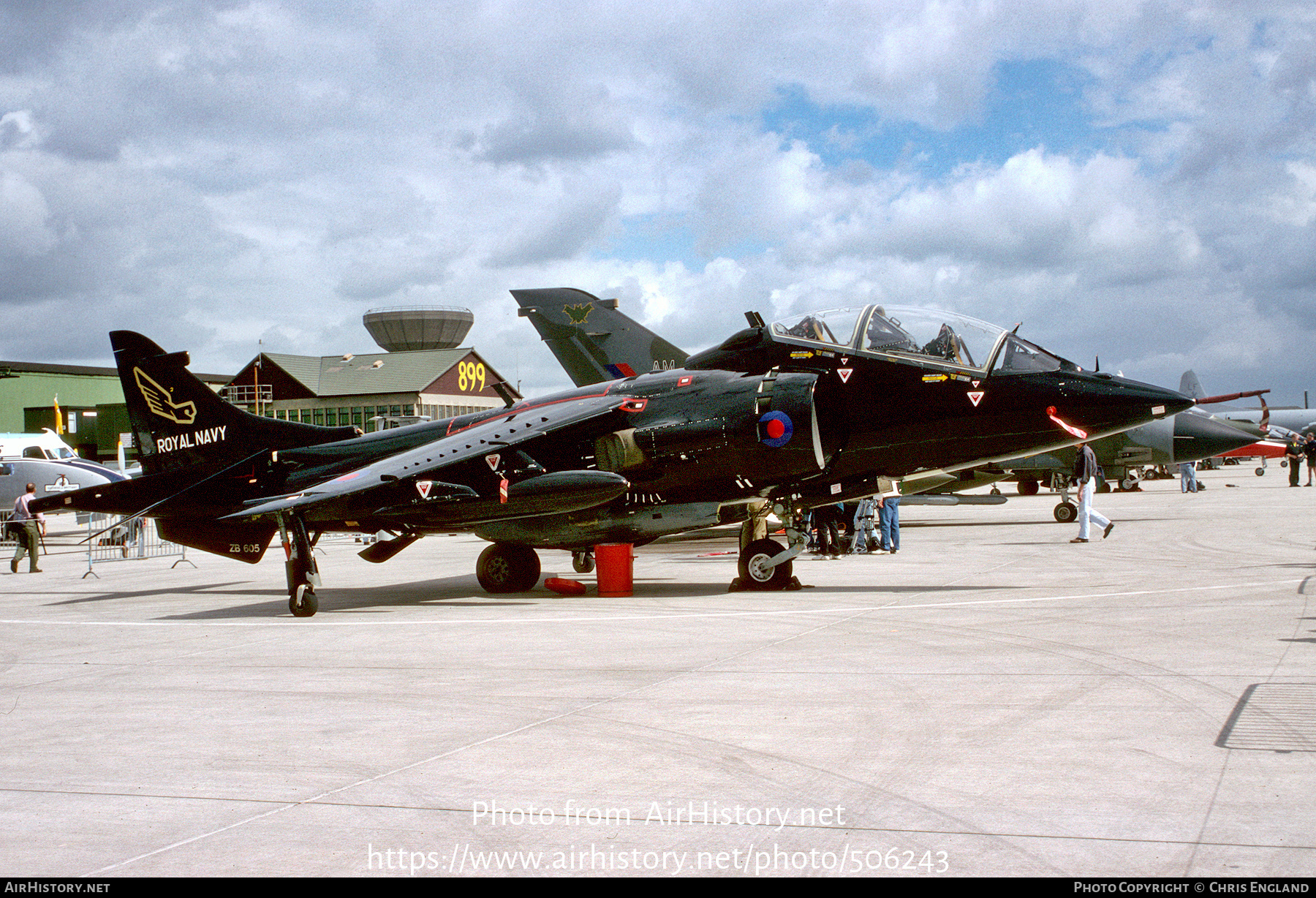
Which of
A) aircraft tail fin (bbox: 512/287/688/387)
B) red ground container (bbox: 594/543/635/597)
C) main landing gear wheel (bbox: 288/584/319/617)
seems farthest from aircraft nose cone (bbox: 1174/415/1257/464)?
main landing gear wheel (bbox: 288/584/319/617)

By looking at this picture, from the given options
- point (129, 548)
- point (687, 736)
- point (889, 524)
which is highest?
point (129, 548)

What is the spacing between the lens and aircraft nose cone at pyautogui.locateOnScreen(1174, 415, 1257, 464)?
88.7ft

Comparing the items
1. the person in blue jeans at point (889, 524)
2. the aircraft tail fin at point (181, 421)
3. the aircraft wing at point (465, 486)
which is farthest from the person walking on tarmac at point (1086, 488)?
the aircraft tail fin at point (181, 421)

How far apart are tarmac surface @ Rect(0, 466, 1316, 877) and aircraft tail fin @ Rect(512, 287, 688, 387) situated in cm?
994

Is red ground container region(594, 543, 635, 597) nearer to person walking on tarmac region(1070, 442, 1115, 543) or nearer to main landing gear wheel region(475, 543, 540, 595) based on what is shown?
main landing gear wheel region(475, 543, 540, 595)

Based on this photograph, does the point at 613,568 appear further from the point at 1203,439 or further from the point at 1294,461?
the point at 1294,461

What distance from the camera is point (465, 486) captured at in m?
13.5

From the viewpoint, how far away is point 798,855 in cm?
414

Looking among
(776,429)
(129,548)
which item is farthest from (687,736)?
(129,548)

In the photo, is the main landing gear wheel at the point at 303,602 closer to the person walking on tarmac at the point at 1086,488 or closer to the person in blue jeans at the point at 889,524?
the person in blue jeans at the point at 889,524

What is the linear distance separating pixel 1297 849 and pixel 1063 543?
17.6m

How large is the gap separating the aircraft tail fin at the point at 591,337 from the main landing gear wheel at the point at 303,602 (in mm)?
10550

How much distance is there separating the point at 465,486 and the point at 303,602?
2.39 metres

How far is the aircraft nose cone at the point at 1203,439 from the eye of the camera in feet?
88.7
